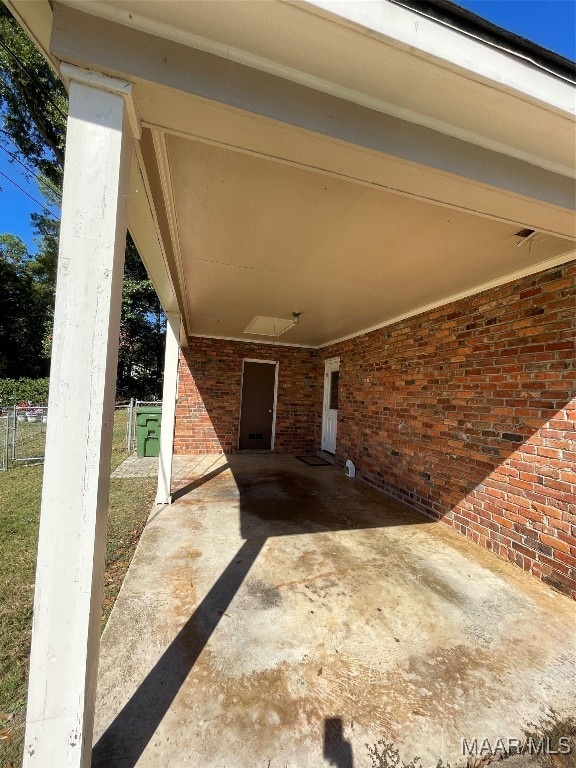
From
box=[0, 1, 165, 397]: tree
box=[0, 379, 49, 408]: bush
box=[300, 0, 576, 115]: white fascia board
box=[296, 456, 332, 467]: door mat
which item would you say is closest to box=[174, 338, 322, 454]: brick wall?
box=[296, 456, 332, 467]: door mat

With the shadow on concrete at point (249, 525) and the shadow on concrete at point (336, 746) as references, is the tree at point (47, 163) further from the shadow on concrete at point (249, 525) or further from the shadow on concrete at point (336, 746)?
the shadow on concrete at point (336, 746)

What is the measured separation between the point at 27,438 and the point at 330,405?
24.4 feet

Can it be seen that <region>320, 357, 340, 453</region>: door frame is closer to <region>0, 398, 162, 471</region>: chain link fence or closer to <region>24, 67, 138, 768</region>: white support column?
<region>0, 398, 162, 471</region>: chain link fence

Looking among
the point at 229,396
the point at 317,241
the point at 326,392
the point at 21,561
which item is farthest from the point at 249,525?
the point at 326,392

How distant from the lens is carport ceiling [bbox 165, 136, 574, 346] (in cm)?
190

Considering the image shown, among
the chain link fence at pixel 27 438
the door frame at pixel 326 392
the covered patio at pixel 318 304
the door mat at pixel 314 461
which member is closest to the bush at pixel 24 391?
the chain link fence at pixel 27 438

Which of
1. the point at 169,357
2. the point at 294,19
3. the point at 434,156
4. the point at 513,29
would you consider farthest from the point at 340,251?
the point at 169,357

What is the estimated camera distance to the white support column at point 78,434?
1022mm

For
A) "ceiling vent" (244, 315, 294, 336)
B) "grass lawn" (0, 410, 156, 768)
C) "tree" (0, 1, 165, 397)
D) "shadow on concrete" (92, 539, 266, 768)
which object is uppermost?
"tree" (0, 1, 165, 397)

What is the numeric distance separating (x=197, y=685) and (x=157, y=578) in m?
1.03

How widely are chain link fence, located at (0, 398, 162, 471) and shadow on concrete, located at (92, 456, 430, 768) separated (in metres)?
2.14

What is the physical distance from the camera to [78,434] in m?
1.05

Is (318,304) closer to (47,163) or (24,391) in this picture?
(47,163)

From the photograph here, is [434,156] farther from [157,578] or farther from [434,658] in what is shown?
[157,578]
